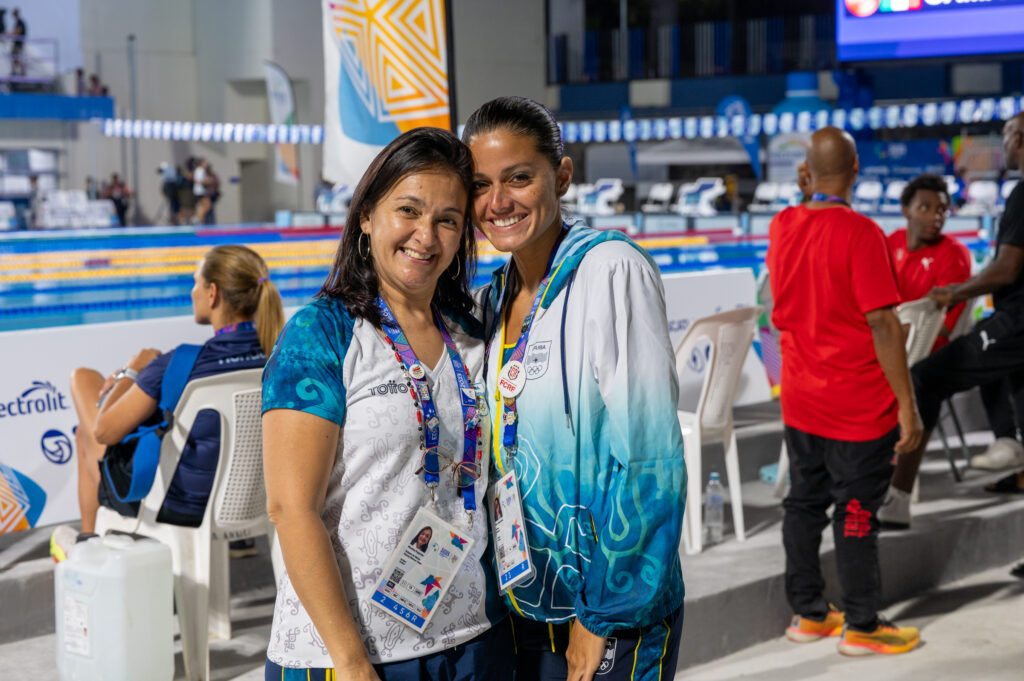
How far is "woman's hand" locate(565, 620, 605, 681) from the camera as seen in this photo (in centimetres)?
157

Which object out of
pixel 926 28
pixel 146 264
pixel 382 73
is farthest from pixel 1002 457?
pixel 146 264

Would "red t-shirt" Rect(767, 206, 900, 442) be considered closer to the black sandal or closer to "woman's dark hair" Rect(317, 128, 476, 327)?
"woman's dark hair" Rect(317, 128, 476, 327)

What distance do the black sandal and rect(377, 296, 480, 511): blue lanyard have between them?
13.6ft

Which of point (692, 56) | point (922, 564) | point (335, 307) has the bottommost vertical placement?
point (922, 564)

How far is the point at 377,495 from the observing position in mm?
1448

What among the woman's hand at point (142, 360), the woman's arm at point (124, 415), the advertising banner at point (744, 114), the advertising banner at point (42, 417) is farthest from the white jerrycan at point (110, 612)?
the advertising banner at point (744, 114)

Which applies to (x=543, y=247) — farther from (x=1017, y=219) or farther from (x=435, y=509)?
(x=1017, y=219)

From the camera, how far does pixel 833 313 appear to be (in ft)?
10.5

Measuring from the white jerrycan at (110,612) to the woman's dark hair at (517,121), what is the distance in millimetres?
1641

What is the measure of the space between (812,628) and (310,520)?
2.69 meters

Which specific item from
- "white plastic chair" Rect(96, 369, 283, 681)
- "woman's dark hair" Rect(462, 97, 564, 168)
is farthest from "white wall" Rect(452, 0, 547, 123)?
"woman's dark hair" Rect(462, 97, 564, 168)

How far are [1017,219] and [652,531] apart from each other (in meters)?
3.26

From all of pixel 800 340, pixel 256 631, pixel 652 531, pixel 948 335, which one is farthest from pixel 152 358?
pixel 948 335

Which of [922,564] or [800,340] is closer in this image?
[800,340]
